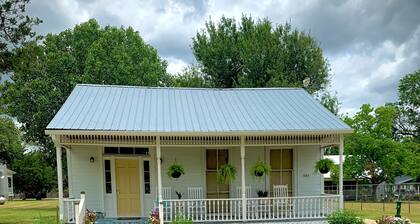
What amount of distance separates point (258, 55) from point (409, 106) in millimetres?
29116

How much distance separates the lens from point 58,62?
2662 cm

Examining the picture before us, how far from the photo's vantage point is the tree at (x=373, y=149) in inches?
1438

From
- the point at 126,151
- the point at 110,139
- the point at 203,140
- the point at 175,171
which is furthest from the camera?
the point at 126,151

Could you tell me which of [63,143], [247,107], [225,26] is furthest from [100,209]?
[225,26]

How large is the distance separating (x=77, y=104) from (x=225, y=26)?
19.4 m

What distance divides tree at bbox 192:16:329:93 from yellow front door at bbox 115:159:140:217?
50.6ft

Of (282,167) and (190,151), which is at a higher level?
(190,151)

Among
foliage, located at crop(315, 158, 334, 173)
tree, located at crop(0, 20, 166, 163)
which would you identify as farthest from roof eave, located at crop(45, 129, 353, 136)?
tree, located at crop(0, 20, 166, 163)

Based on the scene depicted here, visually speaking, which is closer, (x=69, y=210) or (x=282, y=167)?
(x=69, y=210)

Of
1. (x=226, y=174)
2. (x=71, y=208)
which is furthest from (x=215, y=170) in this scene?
(x=71, y=208)

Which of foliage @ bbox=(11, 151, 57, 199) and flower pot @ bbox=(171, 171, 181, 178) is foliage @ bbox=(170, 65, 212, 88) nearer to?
flower pot @ bbox=(171, 171, 181, 178)

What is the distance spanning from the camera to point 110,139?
520 inches

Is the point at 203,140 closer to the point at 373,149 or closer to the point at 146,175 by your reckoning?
the point at 146,175

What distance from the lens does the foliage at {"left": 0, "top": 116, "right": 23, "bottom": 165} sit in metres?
38.1
